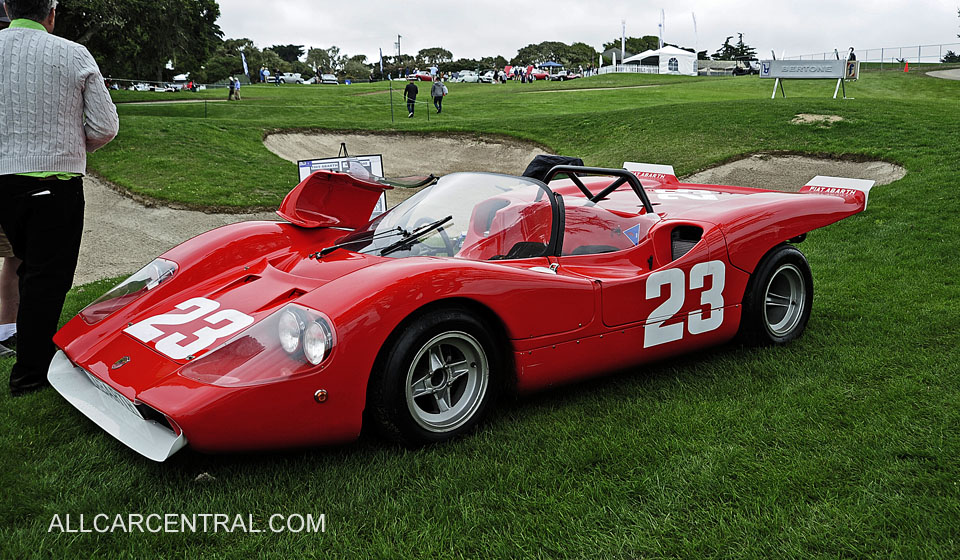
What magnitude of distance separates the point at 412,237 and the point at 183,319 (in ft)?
3.90

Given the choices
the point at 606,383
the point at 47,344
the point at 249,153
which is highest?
the point at 249,153

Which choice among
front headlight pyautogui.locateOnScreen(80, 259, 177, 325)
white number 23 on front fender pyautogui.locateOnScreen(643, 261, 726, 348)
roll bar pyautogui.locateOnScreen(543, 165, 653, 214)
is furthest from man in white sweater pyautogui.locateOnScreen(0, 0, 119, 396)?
white number 23 on front fender pyautogui.locateOnScreen(643, 261, 726, 348)

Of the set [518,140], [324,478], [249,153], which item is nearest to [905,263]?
[324,478]

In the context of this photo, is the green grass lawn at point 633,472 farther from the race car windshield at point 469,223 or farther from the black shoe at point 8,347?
the race car windshield at point 469,223

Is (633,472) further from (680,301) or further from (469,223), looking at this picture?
(469,223)

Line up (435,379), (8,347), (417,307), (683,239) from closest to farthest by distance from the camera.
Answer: (417,307)
(435,379)
(683,239)
(8,347)

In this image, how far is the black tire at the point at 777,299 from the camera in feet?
13.6

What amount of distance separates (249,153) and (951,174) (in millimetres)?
12704

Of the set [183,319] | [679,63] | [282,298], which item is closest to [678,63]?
[679,63]

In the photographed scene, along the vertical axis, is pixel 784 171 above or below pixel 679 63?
below

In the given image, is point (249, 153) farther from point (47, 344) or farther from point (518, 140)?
point (47, 344)

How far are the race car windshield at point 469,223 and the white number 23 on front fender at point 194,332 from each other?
2.69 ft

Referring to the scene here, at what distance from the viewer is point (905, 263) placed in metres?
5.88

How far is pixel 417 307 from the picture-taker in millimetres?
2836
